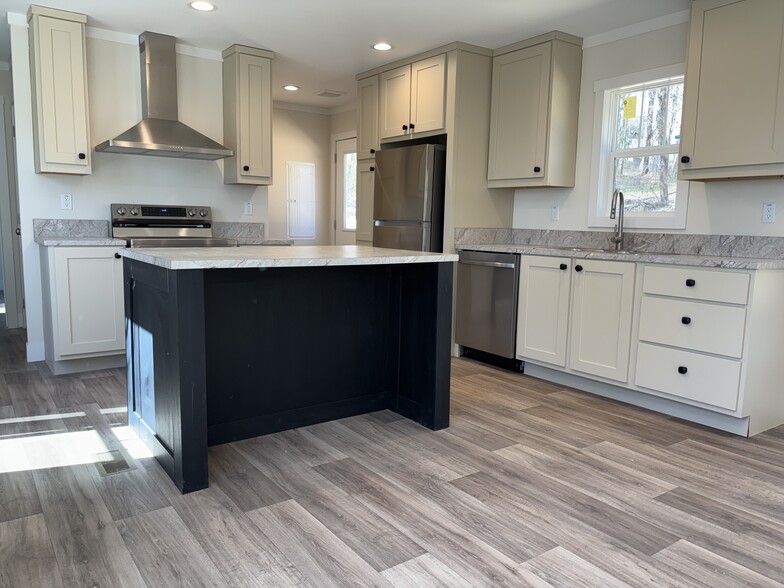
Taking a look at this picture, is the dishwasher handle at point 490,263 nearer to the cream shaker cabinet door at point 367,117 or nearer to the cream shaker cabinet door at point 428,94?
the cream shaker cabinet door at point 428,94

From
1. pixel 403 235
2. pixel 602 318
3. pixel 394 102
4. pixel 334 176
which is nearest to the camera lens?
pixel 602 318

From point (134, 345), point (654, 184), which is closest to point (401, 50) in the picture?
point (654, 184)

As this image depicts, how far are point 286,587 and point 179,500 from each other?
2.31 feet

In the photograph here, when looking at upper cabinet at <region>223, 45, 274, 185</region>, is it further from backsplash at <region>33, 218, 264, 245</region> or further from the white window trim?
the white window trim

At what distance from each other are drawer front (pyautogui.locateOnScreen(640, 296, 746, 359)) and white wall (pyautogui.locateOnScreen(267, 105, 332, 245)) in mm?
4663

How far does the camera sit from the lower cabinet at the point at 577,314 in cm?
342

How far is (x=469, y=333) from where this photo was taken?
14.6 ft

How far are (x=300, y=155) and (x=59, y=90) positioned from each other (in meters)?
3.47

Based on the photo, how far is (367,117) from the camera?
17.3 feet

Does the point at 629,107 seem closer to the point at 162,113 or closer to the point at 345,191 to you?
the point at 162,113

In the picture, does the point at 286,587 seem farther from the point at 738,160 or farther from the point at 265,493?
the point at 738,160

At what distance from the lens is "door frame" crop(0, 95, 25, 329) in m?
5.14

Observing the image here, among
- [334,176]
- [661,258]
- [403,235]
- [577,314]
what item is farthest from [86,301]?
[334,176]

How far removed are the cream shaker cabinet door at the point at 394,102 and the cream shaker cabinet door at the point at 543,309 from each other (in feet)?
5.59
